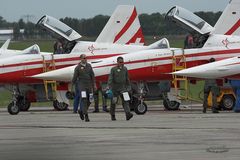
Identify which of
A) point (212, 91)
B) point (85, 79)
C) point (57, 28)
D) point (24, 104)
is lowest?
point (24, 104)

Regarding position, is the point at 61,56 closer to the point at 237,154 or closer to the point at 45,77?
the point at 45,77

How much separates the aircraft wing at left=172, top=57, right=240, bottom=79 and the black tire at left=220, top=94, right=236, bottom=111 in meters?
1.93

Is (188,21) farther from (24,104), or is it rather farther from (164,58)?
(24,104)

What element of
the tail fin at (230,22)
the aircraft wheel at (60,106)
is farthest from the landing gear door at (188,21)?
the aircraft wheel at (60,106)

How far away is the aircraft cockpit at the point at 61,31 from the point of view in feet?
102

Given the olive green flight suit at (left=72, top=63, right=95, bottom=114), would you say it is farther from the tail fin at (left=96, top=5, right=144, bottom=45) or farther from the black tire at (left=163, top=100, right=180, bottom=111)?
the tail fin at (left=96, top=5, right=144, bottom=45)

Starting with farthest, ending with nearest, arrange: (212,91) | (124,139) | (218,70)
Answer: (212,91) → (218,70) → (124,139)

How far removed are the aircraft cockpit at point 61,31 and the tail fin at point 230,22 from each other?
16.4ft

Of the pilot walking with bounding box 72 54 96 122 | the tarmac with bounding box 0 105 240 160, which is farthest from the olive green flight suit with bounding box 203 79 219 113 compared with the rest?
the pilot walking with bounding box 72 54 96 122

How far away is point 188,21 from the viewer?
29.3 meters

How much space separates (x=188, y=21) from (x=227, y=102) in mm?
3008

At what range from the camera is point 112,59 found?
28594 mm

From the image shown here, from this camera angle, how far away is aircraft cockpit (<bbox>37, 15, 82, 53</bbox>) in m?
31.0

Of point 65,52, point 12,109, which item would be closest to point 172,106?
point 65,52
